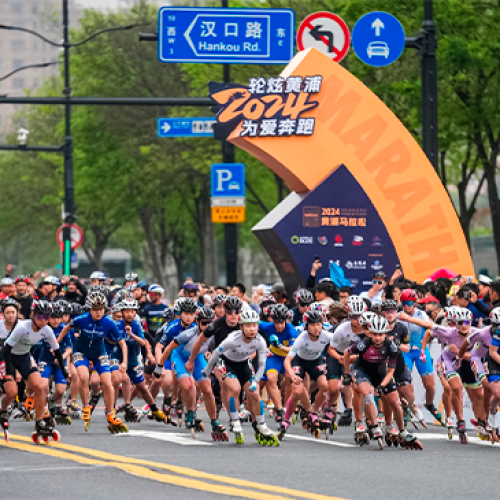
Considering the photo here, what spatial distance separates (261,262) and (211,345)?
82.4 metres

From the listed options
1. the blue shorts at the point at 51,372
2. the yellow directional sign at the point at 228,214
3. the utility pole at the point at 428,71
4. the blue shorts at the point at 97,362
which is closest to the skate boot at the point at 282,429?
the blue shorts at the point at 97,362

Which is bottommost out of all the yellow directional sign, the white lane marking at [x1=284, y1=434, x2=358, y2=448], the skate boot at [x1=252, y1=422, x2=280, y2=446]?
the white lane marking at [x1=284, y1=434, x2=358, y2=448]

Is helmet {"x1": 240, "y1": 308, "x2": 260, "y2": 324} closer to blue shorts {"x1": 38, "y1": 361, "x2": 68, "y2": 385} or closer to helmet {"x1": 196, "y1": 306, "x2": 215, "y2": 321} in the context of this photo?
helmet {"x1": 196, "y1": 306, "x2": 215, "y2": 321}

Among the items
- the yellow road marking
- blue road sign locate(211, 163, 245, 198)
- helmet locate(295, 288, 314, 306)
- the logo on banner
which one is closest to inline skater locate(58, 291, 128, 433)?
the yellow road marking

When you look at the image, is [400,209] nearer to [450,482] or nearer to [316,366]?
[316,366]

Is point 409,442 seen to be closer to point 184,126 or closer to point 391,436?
point 391,436

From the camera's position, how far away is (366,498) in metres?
11.7

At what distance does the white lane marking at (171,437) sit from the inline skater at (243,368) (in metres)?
0.51

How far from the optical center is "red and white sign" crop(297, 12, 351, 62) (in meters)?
26.9

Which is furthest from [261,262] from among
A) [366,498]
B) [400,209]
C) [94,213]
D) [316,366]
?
[366,498]

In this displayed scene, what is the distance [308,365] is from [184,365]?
1603mm

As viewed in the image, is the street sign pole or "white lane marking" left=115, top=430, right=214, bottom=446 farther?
the street sign pole

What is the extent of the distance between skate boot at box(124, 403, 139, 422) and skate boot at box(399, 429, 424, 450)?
16.1 feet

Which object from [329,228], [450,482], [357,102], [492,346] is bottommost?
[450,482]
